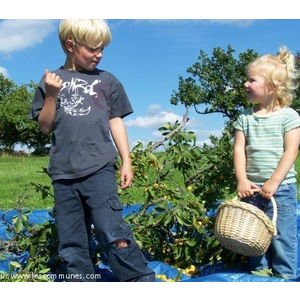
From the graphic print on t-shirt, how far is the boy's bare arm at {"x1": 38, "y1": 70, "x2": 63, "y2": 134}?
0.27ft

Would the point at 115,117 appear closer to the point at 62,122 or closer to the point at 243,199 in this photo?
the point at 62,122

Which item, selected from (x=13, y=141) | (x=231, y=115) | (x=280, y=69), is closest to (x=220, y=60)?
(x=231, y=115)

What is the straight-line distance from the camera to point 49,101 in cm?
260

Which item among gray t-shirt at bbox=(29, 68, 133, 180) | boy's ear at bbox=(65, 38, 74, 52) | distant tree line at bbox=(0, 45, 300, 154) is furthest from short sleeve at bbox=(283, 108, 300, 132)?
distant tree line at bbox=(0, 45, 300, 154)

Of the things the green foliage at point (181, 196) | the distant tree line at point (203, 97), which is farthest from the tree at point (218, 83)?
the green foliage at point (181, 196)

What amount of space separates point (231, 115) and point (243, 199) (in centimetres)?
2379

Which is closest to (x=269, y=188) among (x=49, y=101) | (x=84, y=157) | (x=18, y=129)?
(x=84, y=157)

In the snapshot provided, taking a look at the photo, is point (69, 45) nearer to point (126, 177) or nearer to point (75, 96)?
point (75, 96)

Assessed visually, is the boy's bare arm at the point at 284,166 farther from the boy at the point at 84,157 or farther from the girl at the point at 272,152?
the boy at the point at 84,157

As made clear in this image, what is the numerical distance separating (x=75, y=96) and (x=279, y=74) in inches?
47.8

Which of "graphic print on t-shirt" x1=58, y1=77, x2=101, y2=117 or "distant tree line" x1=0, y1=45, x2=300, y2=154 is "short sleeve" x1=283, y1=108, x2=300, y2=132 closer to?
"graphic print on t-shirt" x1=58, y1=77, x2=101, y2=117

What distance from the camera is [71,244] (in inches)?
107

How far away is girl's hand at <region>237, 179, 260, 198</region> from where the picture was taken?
2987 mm

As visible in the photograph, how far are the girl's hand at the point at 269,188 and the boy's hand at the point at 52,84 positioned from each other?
124cm
